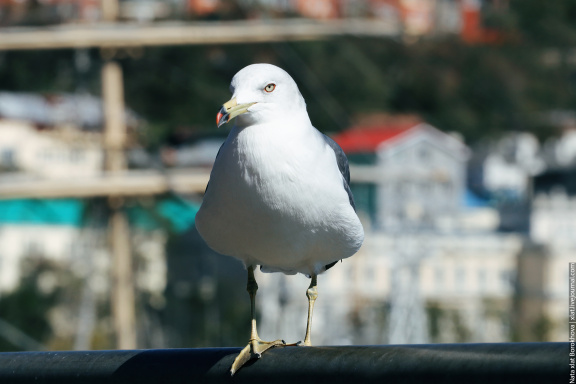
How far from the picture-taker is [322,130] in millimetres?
32438

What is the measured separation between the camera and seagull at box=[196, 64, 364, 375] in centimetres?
352

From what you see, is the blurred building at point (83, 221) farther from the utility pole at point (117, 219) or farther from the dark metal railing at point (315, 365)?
the dark metal railing at point (315, 365)

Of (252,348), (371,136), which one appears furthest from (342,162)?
(371,136)

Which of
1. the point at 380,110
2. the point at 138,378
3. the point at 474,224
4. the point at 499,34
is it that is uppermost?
the point at 499,34

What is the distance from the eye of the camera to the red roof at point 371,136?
160 ft

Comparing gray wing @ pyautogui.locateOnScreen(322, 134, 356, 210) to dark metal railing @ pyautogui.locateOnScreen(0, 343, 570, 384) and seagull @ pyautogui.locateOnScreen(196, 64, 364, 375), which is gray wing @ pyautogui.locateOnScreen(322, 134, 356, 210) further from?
dark metal railing @ pyautogui.locateOnScreen(0, 343, 570, 384)

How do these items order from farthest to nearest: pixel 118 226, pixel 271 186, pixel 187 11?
pixel 187 11
pixel 118 226
pixel 271 186

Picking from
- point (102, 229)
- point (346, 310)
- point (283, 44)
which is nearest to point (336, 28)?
point (283, 44)

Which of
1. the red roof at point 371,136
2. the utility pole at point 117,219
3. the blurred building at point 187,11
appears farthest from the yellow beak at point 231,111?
the red roof at point 371,136

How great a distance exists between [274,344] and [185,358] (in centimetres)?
42

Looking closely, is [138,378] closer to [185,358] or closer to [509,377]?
[185,358]

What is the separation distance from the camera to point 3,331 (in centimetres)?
3200

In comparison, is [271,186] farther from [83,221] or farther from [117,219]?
[83,221]

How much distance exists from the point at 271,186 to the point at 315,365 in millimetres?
638
